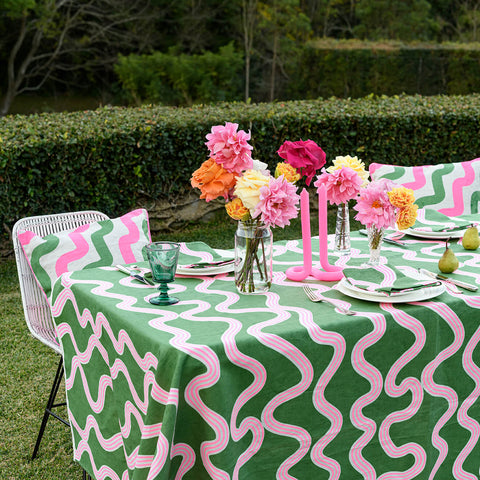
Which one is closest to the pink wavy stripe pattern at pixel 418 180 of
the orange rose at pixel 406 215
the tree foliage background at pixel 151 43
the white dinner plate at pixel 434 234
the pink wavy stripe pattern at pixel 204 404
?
the white dinner plate at pixel 434 234

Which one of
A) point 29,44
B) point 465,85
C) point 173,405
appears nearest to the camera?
point 173,405

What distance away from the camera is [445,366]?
219 centimetres

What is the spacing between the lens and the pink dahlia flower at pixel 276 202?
212cm

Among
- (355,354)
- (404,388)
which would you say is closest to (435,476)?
(404,388)

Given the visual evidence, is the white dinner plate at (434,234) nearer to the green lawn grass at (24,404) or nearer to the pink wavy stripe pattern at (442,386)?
the pink wavy stripe pattern at (442,386)

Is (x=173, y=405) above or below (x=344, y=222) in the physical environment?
below

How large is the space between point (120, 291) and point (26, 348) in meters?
1.89

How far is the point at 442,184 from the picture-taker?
4.02m

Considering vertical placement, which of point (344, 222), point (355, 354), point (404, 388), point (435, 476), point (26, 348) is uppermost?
point (344, 222)

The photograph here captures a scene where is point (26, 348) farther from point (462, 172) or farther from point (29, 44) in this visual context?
point (29, 44)

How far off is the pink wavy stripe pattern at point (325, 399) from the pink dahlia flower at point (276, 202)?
311 millimetres

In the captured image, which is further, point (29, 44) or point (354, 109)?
point (29, 44)

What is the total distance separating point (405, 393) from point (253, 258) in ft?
2.02

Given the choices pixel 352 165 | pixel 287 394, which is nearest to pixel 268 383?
pixel 287 394
